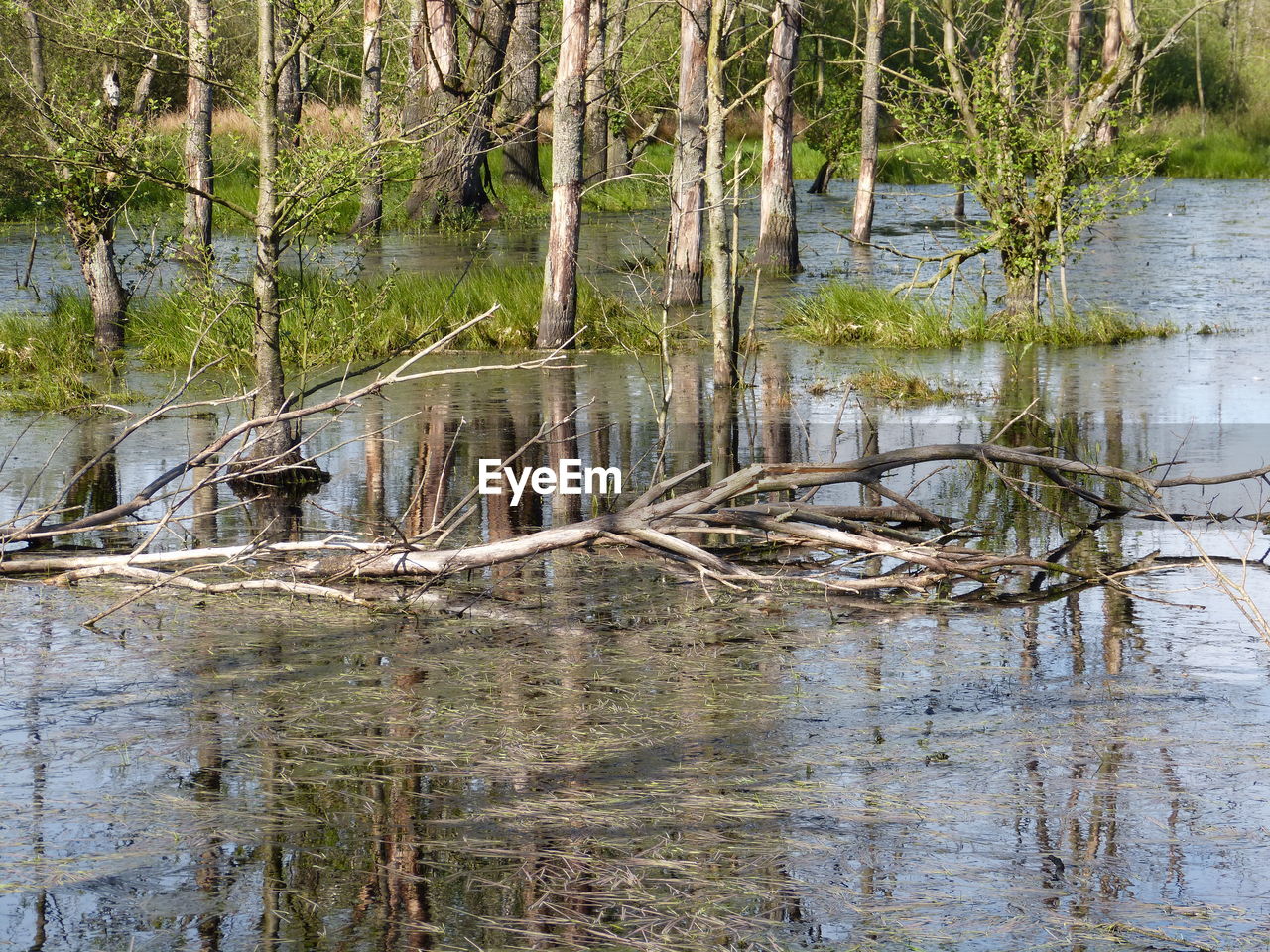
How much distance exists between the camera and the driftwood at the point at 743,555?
22.4 ft

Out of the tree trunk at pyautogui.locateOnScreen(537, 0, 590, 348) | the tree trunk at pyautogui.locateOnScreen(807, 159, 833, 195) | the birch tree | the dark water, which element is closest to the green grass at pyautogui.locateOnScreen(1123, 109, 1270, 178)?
the tree trunk at pyautogui.locateOnScreen(807, 159, 833, 195)

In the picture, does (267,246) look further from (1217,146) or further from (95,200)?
(1217,146)

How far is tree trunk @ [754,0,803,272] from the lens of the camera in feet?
63.7

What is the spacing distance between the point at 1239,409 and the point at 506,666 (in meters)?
7.42

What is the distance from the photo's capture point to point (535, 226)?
94.3 feet

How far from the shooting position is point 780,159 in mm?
21062

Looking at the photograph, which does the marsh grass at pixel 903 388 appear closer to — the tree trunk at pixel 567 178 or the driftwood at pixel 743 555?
the tree trunk at pixel 567 178

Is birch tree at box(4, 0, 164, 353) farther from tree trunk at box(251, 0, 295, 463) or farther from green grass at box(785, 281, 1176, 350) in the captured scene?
green grass at box(785, 281, 1176, 350)

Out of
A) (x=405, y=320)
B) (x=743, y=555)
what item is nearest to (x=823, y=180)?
(x=405, y=320)

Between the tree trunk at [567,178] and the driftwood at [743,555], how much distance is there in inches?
248

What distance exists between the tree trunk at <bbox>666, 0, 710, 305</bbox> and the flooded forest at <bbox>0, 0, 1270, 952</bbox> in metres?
0.11

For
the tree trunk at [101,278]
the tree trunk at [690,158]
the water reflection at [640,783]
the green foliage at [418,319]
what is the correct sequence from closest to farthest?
the water reflection at [640,783], the green foliage at [418,319], the tree trunk at [101,278], the tree trunk at [690,158]

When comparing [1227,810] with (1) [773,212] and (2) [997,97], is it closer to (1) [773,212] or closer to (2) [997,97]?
(2) [997,97]

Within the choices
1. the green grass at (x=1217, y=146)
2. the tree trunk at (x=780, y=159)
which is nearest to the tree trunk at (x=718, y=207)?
the tree trunk at (x=780, y=159)
